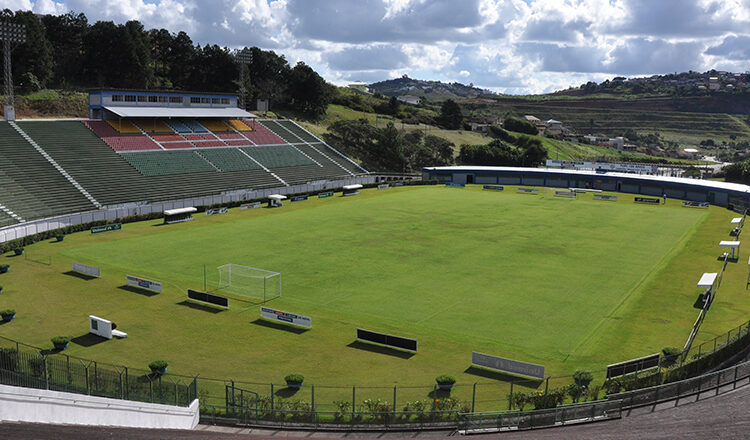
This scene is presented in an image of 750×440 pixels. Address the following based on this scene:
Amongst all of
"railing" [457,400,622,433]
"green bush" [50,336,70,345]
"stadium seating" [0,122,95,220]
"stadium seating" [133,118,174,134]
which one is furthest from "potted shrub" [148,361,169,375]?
"stadium seating" [133,118,174,134]

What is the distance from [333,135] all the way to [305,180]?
26736mm

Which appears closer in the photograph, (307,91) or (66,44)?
(66,44)

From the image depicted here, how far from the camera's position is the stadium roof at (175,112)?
86000 mm

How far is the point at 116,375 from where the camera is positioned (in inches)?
957

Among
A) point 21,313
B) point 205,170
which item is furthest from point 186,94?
point 21,313

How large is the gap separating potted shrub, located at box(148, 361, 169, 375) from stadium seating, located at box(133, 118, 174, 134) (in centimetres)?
6823

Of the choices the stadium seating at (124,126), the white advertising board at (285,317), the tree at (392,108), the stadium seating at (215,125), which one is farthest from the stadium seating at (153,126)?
the tree at (392,108)

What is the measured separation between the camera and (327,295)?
40531 mm

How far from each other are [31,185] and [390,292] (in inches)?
1801

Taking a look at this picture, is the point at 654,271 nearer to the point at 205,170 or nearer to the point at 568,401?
the point at 568,401

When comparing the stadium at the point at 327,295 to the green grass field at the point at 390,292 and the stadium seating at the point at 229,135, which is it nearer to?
the green grass field at the point at 390,292

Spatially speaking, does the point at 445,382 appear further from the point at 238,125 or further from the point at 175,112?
the point at 238,125

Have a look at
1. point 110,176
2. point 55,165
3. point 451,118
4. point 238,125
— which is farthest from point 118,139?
point 451,118

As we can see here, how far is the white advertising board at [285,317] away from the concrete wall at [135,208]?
1242 inches
